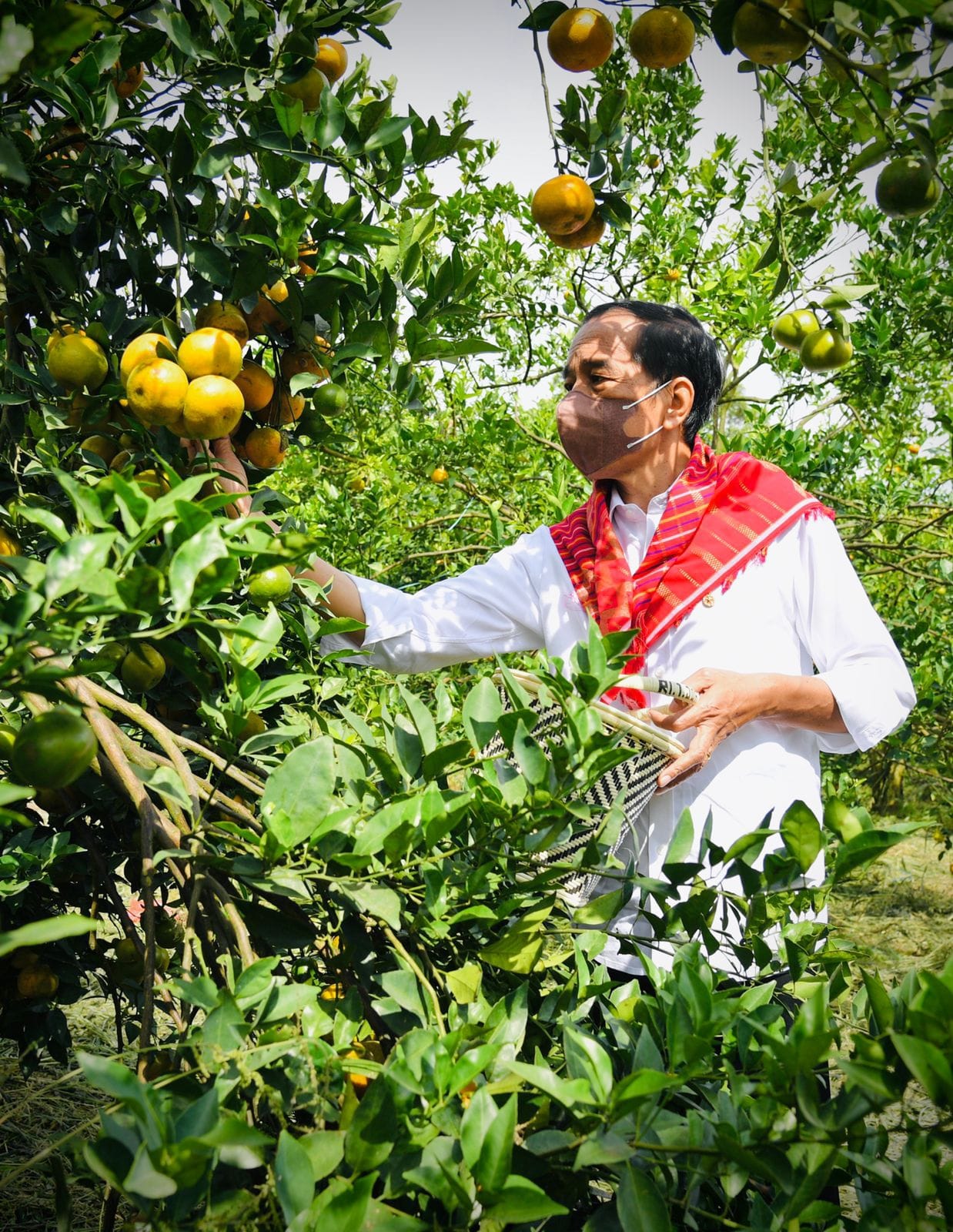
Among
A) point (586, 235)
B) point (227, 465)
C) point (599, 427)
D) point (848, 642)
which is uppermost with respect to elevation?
point (586, 235)

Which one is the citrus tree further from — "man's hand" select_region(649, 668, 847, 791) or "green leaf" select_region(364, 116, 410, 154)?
"man's hand" select_region(649, 668, 847, 791)

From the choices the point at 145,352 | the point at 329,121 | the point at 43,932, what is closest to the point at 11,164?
the point at 145,352

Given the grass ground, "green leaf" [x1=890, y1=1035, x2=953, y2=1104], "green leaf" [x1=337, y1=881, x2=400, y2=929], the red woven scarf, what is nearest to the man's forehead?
the red woven scarf

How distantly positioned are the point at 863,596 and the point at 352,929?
98 centimetres

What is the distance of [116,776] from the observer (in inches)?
32.0

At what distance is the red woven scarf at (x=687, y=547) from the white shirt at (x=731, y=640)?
0.08 feet

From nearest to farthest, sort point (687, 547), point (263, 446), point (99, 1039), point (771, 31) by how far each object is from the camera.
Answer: point (771, 31) < point (263, 446) < point (687, 547) < point (99, 1039)

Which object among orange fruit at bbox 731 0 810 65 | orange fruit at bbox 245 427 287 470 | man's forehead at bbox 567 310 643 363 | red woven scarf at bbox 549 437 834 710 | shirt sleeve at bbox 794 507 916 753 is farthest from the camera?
man's forehead at bbox 567 310 643 363

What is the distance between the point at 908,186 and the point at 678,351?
77 centimetres

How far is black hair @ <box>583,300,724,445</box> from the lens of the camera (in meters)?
1.64

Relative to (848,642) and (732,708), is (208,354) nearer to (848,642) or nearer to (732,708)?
(732,708)

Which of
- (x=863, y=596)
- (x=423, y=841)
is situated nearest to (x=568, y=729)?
(x=423, y=841)

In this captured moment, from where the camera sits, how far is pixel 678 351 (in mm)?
1656

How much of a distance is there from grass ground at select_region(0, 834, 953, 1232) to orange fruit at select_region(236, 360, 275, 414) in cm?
66
